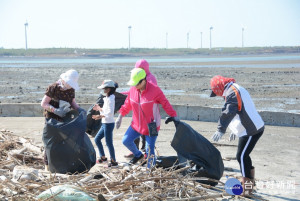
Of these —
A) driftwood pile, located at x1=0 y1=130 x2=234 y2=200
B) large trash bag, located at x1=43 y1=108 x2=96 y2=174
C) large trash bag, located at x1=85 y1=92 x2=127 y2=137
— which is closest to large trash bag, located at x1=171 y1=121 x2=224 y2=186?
driftwood pile, located at x1=0 y1=130 x2=234 y2=200

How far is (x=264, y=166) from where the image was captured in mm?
8547

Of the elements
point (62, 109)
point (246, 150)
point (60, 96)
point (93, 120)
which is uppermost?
point (60, 96)

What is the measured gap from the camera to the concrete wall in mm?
12773

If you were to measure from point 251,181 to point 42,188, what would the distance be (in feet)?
8.69

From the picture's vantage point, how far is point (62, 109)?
7387mm

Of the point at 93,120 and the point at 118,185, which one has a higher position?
the point at 93,120

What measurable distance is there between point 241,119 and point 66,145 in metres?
2.32

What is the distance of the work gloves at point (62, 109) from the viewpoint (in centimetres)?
735

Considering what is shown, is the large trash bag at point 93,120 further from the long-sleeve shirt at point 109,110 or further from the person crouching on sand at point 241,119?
the person crouching on sand at point 241,119

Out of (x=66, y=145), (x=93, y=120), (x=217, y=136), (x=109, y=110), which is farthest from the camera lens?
(x=93, y=120)

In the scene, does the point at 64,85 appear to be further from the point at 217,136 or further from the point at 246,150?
the point at 246,150

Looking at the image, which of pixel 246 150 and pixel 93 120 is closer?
Result: pixel 246 150

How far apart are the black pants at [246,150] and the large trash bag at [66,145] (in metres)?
2.02

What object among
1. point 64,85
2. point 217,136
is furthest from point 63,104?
point 217,136
